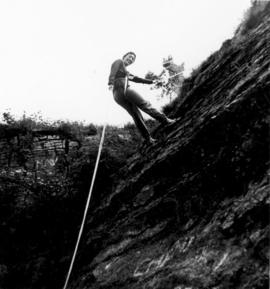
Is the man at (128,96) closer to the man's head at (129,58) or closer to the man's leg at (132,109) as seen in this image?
the man's leg at (132,109)

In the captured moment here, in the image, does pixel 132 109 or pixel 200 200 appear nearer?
pixel 200 200

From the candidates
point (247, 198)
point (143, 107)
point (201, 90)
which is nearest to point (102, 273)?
point (247, 198)

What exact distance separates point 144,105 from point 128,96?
43cm

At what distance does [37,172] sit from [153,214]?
4.61m

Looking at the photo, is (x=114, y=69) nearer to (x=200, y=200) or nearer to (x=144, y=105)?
(x=144, y=105)

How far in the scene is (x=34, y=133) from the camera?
1334cm

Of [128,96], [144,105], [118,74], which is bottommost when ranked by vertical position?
[144,105]

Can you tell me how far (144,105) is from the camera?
9.14 metres

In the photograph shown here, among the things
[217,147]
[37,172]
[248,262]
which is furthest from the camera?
[37,172]

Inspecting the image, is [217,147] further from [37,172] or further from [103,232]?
[37,172]

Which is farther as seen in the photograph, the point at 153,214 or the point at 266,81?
the point at 153,214

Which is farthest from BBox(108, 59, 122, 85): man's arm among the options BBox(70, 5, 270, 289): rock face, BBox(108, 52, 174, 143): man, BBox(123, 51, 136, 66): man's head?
BBox(70, 5, 270, 289): rock face

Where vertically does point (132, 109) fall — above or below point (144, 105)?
above

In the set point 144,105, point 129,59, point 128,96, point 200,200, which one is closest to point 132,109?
point 128,96
